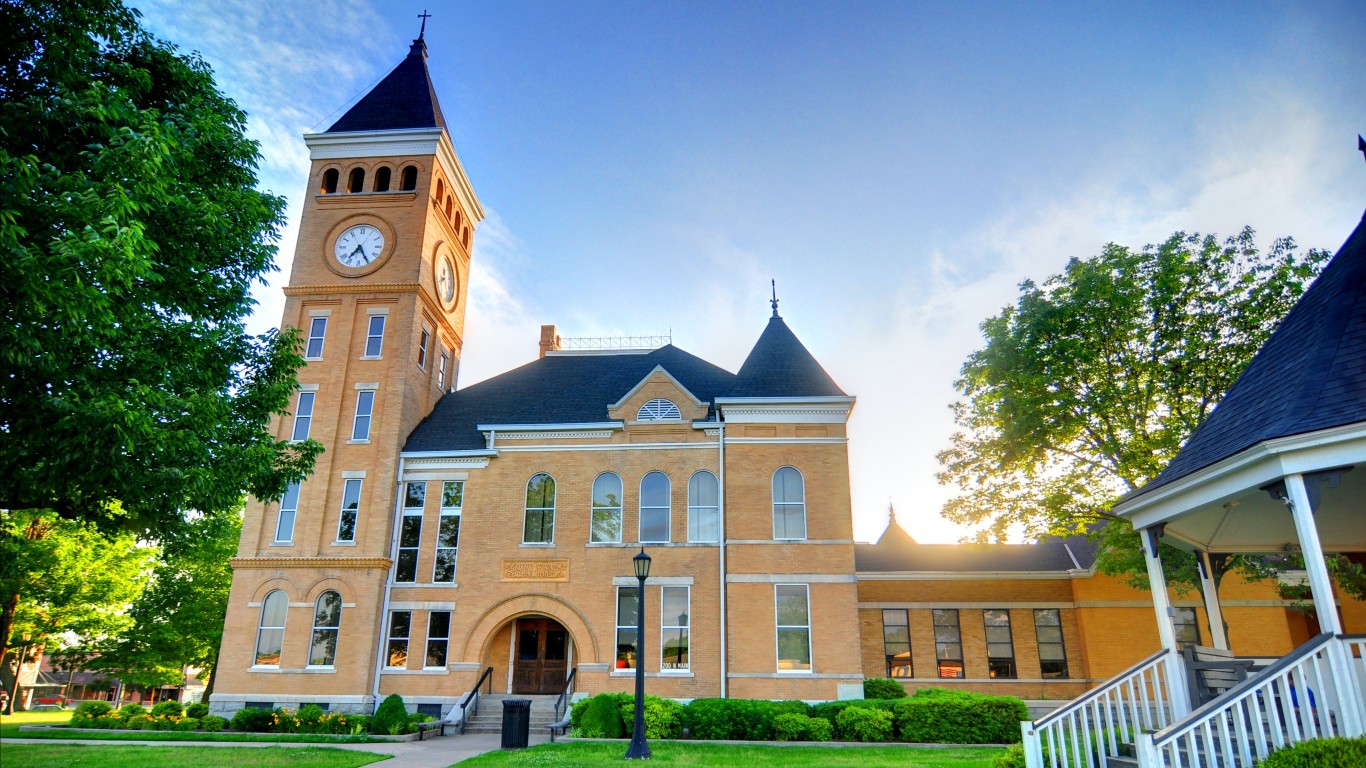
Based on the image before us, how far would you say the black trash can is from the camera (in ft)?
57.0

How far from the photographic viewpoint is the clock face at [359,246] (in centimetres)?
2869

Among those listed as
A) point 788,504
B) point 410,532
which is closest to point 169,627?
point 410,532

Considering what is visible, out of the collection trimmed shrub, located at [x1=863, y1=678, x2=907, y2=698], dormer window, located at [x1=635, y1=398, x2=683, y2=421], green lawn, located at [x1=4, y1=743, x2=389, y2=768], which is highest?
dormer window, located at [x1=635, y1=398, x2=683, y2=421]

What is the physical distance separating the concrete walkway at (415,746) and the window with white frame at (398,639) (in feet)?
15.1

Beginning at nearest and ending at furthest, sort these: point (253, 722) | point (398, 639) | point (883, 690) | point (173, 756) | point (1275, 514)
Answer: point (1275, 514), point (173, 756), point (253, 722), point (398, 639), point (883, 690)

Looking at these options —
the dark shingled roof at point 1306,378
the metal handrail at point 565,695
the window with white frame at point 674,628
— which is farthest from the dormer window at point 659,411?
the dark shingled roof at point 1306,378

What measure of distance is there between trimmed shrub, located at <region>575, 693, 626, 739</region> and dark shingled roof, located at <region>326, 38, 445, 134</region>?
22178 millimetres

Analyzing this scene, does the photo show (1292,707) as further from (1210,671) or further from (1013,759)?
(1013,759)

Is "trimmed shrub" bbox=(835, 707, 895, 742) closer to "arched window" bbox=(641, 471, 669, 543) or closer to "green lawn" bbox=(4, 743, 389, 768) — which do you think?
"arched window" bbox=(641, 471, 669, 543)

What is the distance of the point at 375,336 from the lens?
90.7ft

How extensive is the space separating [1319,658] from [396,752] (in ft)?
54.2

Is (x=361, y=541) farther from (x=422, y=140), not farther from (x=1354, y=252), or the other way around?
(x=1354, y=252)

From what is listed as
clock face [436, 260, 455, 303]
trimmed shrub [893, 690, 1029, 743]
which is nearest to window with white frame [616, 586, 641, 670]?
trimmed shrub [893, 690, 1029, 743]

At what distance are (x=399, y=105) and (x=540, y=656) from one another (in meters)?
22.1
